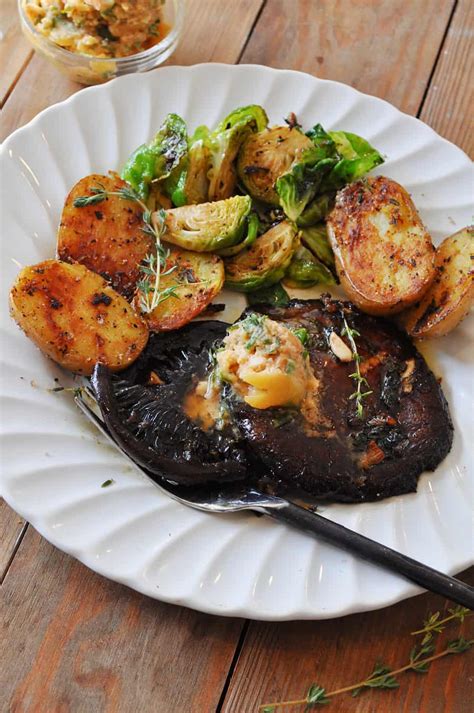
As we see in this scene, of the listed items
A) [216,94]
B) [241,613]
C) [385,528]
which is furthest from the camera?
[216,94]

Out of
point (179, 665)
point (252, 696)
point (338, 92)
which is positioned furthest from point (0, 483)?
point (338, 92)

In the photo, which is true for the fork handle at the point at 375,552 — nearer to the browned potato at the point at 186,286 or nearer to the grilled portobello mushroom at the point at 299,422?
the grilled portobello mushroom at the point at 299,422

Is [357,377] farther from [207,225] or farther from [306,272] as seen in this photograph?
[207,225]

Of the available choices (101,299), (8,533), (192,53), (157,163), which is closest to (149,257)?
(101,299)

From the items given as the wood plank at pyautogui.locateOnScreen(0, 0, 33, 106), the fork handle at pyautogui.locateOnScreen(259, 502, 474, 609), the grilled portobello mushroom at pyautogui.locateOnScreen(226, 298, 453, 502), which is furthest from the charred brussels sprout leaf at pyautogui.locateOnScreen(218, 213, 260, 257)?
the wood plank at pyautogui.locateOnScreen(0, 0, 33, 106)

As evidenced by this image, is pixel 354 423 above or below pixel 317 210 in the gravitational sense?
below

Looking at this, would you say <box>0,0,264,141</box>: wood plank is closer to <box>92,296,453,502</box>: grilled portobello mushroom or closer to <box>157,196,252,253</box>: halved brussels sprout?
<box>157,196,252,253</box>: halved brussels sprout

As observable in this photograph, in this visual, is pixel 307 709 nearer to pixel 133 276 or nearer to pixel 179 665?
pixel 179 665
